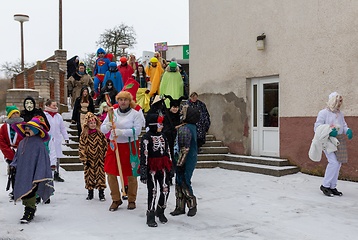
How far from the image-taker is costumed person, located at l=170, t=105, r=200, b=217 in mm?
4863

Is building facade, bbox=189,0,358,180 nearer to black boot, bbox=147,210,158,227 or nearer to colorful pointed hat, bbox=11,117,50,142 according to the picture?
black boot, bbox=147,210,158,227

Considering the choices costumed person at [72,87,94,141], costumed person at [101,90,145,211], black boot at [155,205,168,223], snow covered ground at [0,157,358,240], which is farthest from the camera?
costumed person at [72,87,94,141]

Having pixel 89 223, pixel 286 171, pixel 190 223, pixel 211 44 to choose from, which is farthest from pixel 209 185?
pixel 211 44

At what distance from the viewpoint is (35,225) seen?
4473 mm

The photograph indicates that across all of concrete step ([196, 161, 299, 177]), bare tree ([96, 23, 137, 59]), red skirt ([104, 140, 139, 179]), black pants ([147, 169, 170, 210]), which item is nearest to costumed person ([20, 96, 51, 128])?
red skirt ([104, 140, 139, 179])

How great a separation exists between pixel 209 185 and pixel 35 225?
3.81m

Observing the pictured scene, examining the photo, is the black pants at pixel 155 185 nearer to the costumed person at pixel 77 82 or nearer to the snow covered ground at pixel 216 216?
the snow covered ground at pixel 216 216

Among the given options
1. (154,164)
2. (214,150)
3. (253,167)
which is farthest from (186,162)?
(214,150)

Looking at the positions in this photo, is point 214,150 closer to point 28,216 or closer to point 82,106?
point 82,106

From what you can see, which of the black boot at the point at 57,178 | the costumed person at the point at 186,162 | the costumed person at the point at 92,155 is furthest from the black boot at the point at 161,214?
the black boot at the point at 57,178

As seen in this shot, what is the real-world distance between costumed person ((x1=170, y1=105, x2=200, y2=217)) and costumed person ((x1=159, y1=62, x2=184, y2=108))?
4.25 metres

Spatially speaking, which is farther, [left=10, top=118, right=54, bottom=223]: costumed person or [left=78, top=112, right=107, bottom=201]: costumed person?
[left=78, top=112, right=107, bottom=201]: costumed person

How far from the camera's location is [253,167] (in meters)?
8.63

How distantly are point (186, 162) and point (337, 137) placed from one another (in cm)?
324
